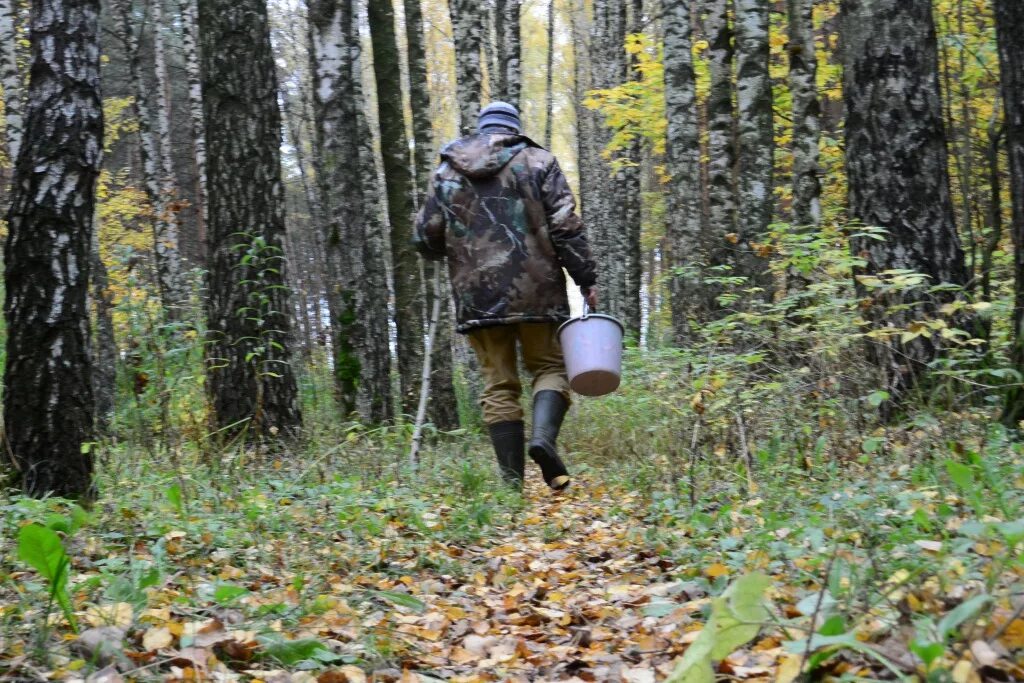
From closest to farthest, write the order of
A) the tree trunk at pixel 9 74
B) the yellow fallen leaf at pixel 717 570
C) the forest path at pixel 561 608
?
1. the forest path at pixel 561 608
2. the yellow fallen leaf at pixel 717 570
3. the tree trunk at pixel 9 74

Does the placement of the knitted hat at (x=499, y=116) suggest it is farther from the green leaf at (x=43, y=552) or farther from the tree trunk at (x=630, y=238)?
the tree trunk at (x=630, y=238)

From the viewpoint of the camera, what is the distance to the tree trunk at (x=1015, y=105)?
5051 millimetres

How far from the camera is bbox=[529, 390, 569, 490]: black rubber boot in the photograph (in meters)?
5.87

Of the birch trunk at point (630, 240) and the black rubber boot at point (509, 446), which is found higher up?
the birch trunk at point (630, 240)

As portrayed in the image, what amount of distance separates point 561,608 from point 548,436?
2.31 metres

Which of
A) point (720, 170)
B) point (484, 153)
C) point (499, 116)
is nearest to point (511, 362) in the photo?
point (484, 153)

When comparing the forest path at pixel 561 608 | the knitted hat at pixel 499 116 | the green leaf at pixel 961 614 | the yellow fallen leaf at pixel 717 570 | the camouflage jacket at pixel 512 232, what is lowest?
the forest path at pixel 561 608

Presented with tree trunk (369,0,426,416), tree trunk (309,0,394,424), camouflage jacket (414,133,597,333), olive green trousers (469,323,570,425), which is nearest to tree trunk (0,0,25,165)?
tree trunk (309,0,394,424)

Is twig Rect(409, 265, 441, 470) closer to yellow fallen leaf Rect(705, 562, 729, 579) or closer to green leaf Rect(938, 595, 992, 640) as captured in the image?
yellow fallen leaf Rect(705, 562, 729, 579)

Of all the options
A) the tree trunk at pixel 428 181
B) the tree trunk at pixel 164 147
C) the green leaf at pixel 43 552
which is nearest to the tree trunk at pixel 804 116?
the tree trunk at pixel 428 181

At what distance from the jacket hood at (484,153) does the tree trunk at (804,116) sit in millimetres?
6383

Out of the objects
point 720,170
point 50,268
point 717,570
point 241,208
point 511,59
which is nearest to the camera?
point 717,570

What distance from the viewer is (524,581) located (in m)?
4.01

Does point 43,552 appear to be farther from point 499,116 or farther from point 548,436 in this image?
point 499,116
